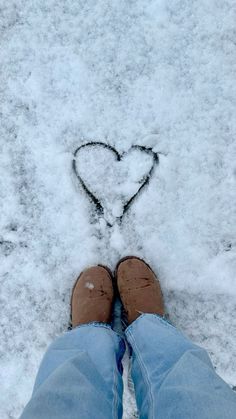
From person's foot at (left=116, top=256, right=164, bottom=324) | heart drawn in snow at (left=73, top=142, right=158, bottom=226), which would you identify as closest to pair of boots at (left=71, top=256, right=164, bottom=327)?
person's foot at (left=116, top=256, right=164, bottom=324)

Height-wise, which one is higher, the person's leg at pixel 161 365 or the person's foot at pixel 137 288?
the person's foot at pixel 137 288

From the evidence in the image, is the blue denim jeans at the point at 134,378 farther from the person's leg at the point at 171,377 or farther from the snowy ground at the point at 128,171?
the snowy ground at the point at 128,171

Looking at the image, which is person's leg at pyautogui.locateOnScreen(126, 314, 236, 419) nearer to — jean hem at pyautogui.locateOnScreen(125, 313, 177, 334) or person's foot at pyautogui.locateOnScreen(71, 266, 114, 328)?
jean hem at pyautogui.locateOnScreen(125, 313, 177, 334)

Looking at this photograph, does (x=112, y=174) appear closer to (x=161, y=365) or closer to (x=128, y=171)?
(x=128, y=171)

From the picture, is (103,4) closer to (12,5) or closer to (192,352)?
(12,5)

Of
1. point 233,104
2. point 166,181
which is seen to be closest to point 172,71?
point 233,104

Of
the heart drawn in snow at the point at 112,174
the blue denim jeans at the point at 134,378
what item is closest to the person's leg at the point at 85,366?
the blue denim jeans at the point at 134,378
